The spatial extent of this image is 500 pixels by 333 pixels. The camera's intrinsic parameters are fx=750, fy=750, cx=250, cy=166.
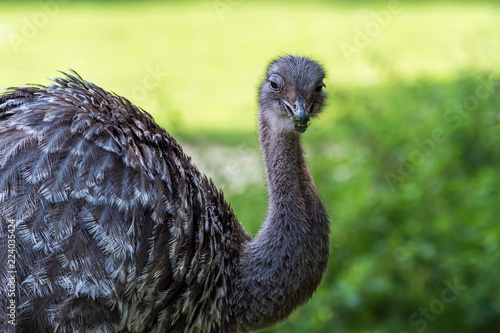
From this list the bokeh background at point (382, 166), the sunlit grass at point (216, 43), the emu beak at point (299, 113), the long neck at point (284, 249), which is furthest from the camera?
the sunlit grass at point (216, 43)

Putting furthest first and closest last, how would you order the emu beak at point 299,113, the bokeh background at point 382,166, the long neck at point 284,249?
the bokeh background at point 382,166 → the long neck at point 284,249 → the emu beak at point 299,113

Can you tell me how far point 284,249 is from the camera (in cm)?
471

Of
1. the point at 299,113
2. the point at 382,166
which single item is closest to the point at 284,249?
the point at 299,113

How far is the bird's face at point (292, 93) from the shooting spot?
4.59 metres

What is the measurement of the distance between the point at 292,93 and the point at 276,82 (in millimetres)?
149

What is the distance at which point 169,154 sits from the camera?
448 cm

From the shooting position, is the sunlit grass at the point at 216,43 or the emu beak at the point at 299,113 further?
the sunlit grass at the point at 216,43

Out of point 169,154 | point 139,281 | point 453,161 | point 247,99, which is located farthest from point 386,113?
point 139,281

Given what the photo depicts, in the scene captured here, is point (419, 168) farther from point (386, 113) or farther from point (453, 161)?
point (386, 113)

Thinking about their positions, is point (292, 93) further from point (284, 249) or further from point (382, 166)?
point (382, 166)

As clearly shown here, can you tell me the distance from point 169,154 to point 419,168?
11.1ft

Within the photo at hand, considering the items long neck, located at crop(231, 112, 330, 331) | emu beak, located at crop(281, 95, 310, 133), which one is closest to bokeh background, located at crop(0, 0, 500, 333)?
long neck, located at crop(231, 112, 330, 331)

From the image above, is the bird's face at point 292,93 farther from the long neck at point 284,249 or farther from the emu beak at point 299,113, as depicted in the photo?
the long neck at point 284,249

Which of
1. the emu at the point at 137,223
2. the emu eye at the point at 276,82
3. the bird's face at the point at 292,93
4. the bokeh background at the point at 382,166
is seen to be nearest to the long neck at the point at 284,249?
the emu at the point at 137,223
